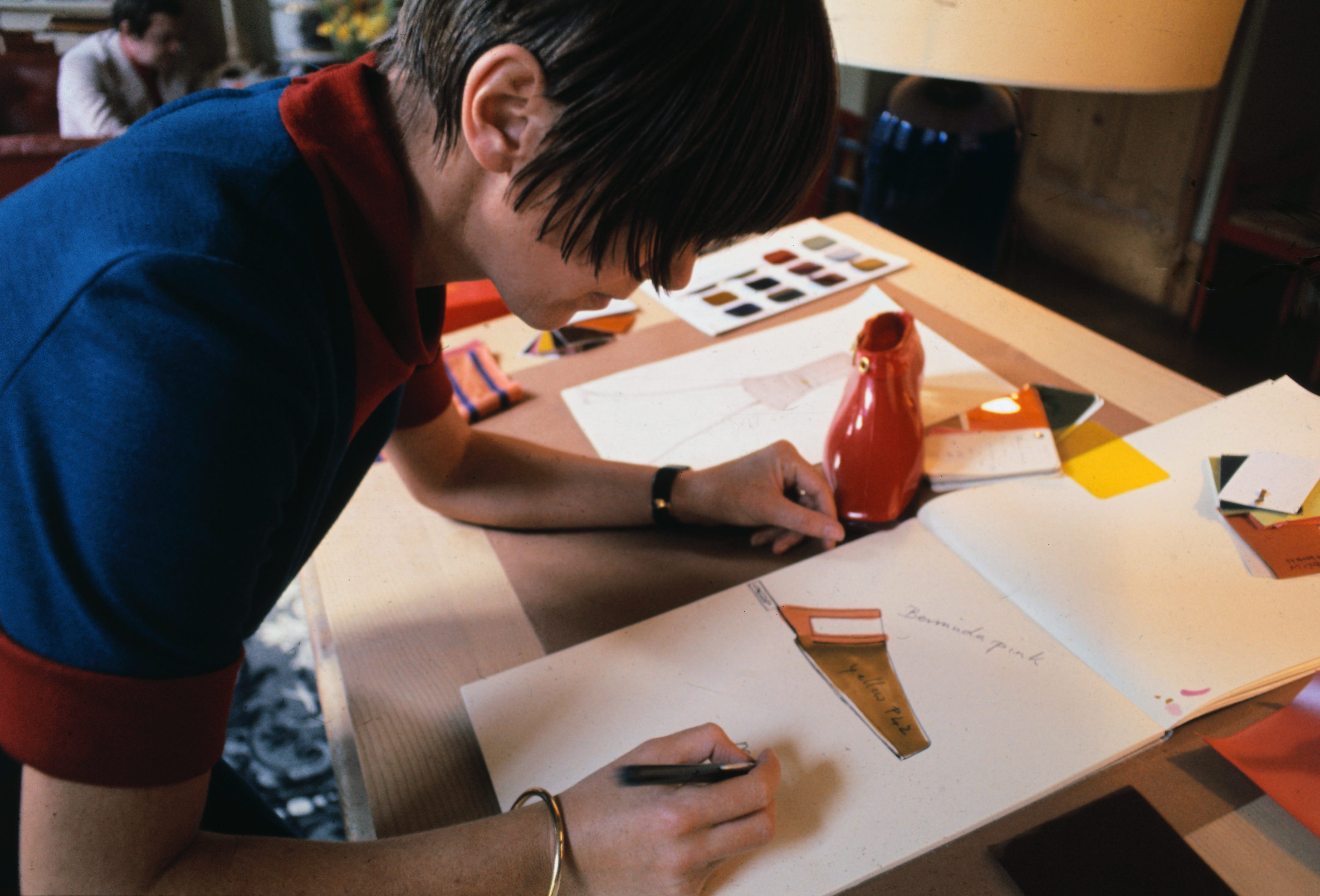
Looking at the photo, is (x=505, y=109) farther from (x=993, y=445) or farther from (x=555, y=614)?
(x=993, y=445)

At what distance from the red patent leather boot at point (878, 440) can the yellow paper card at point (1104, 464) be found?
15cm

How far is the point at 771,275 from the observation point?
1.19 meters

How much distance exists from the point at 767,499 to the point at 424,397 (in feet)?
1.10

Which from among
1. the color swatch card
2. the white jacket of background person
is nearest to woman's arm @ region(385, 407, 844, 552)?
the color swatch card

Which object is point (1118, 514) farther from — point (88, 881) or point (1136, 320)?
point (88, 881)

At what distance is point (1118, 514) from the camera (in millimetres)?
687

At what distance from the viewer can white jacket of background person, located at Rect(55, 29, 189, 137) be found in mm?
3025

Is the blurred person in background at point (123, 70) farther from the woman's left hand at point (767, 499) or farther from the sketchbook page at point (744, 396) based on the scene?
the woman's left hand at point (767, 499)

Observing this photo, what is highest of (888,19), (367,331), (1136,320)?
(888,19)

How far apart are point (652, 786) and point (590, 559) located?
276 mm

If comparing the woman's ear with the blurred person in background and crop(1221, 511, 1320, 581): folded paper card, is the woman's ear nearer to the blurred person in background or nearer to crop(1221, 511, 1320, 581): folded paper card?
crop(1221, 511, 1320, 581): folded paper card

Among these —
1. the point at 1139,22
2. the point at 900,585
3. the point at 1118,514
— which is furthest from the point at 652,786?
the point at 1139,22

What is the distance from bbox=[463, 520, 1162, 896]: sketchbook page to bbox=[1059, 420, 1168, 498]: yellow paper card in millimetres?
172

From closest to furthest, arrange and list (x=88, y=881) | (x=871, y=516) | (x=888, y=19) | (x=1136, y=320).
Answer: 1. (x=88, y=881)
2. (x=871, y=516)
3. (x=888, y=19)
4. (x=1136, y=320)
